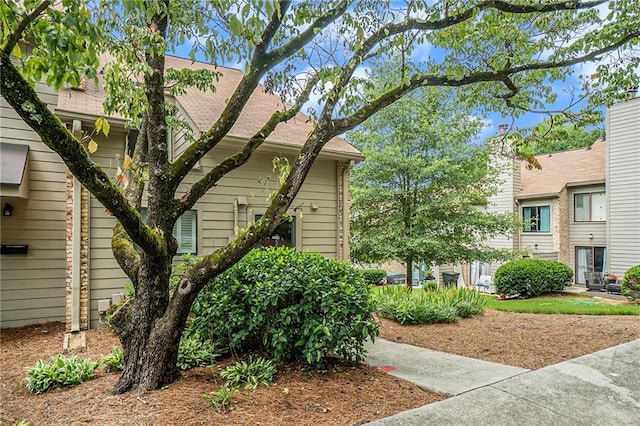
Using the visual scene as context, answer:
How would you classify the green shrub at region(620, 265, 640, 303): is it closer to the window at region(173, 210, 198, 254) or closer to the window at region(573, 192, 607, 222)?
the window at region(573, 192, 607, 222)

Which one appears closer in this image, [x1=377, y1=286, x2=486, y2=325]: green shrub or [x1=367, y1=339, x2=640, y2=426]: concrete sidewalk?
[x1=367, y1=339, x2=640, y2=426]: concrete sidewalk

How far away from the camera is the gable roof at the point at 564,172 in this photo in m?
18.3

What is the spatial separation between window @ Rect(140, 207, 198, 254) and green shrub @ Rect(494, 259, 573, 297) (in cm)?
1161

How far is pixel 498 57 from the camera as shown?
19.8 ft

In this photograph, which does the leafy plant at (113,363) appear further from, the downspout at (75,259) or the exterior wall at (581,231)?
the exterior wall at (581,231)

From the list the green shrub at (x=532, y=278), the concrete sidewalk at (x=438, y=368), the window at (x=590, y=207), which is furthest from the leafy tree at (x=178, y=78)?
the window at (x=590, y=207)

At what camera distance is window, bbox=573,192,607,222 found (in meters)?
17.8

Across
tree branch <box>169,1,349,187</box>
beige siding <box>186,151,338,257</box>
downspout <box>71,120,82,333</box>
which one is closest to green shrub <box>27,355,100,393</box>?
tree branch <box>169,1,349,187</box>

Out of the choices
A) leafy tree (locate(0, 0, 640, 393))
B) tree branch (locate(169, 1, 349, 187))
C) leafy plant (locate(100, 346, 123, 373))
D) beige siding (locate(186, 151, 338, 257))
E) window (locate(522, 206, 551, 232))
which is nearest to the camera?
leafy tree (locate(0, 0, 640, 393))

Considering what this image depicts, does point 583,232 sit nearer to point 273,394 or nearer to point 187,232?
point 187,232

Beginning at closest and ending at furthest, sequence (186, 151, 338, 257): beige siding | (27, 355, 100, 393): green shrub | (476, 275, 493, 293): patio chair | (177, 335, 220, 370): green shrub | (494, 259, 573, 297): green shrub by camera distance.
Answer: (27, 355, 100, 393): green shrub → (177, 335, 220, 370): green shrub → (186, 151, 338, 257): beige siding → (494, 259, 573, 297): green shrub → (476, 275, 493, 293): patio chair

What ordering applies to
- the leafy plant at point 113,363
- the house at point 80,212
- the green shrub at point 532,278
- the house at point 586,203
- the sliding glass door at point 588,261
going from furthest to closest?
the sliding glass door at point 588,261 < the house at point 586,203 < the green shrub at point 532,278 < the house at point 80,212 < the leafy plant at point 113,363

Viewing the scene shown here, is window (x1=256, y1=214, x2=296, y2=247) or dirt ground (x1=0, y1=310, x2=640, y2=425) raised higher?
window (x1=256, y1=214, x2=296, y2=247)

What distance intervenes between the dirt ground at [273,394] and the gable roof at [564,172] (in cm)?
1431
